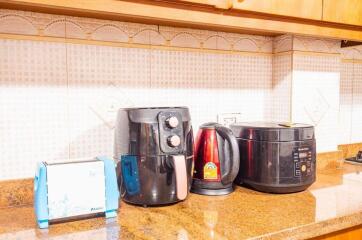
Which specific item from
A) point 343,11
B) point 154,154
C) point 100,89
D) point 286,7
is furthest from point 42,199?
point 343,11

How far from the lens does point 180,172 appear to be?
3.02 ft

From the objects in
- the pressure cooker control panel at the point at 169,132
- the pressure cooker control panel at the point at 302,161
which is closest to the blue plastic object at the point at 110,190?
the pressure cooker control panel at the point at 169,132

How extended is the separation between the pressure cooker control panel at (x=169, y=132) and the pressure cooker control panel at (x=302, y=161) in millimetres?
393

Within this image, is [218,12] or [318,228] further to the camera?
[218,12]

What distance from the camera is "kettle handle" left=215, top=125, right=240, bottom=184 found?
1048 mm

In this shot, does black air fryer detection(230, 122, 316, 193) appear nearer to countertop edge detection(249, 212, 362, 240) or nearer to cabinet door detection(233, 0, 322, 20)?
countertop edge detection(249, 212, 362, 240)

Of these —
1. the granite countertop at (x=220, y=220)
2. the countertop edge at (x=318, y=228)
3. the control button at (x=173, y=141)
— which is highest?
the control button at (x=173, y=141)

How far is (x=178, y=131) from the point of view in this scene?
0.96 meters

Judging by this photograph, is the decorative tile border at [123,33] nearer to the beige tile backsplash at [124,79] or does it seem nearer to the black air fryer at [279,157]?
the beige tile backsplash at [124,79]

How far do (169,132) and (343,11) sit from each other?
771 millimetres

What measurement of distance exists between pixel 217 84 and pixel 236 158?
402 mm

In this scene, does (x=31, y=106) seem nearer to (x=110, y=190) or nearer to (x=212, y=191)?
(x=110, y=190)

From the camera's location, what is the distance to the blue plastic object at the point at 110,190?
909 millimetres

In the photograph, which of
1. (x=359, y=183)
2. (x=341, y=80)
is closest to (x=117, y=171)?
(x=359, y=183)
